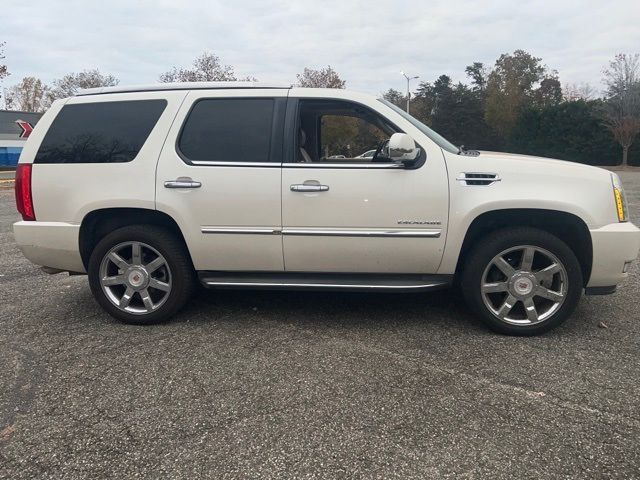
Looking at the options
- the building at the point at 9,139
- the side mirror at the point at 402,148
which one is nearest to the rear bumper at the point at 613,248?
the side mirror at the point at 402,148

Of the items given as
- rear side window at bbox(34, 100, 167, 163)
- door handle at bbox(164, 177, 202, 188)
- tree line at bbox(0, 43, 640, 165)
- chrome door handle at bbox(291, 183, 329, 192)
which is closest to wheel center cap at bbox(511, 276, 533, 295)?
chrome door handle at bbox(291, 183, 329, 192)

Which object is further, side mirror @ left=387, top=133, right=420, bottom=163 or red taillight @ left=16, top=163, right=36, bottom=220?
red taillight @ left=16, top=163, right=36, bottom=220

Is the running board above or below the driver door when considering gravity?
below

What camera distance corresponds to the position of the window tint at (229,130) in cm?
379

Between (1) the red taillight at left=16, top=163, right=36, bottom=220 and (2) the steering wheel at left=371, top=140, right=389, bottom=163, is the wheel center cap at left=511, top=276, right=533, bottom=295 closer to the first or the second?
(2) the steering wheel at left=371, top=140, right=389, bottom=163

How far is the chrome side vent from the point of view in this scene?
358 cm

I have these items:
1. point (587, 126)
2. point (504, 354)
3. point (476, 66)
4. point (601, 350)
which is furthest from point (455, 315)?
point (476, 66)

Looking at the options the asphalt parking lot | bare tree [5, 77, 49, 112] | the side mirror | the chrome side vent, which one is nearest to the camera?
the asphalt parking lot

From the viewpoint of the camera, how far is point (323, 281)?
12.6 ft

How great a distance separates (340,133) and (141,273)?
7.19 feet

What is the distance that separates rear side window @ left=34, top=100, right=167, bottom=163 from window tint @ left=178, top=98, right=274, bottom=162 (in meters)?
0.34

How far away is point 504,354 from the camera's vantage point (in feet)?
11.2

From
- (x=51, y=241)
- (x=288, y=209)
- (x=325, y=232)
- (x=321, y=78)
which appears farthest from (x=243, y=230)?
(x=321, y=78)

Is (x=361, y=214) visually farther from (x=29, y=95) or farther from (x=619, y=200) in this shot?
(x=29, y=95)
